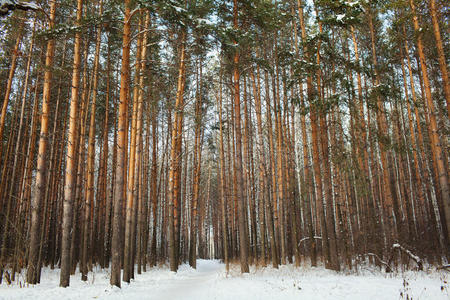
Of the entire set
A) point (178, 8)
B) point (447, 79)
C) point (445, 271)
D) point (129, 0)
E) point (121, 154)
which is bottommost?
point (445, 271)

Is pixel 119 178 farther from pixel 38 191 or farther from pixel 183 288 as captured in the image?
pixel 183 288

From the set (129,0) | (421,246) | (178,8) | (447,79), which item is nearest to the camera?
(178,8)

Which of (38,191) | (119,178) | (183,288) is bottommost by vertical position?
(183,288)

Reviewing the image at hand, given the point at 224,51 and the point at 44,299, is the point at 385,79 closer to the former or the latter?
the point at 224,51

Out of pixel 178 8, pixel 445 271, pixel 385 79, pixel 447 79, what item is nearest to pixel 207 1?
pixel 178 8

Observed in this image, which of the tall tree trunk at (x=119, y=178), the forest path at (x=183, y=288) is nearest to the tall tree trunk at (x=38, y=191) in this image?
the tall tree trunk at (x=119, y=178)

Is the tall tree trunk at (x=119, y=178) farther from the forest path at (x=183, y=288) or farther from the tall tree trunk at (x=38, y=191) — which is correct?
the tall tree trunk at (x=38, y=191)

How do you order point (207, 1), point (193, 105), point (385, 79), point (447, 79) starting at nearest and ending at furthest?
point (447, 79)
point (207, 1)
point (385, 79)
point (193, 105)

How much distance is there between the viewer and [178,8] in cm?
704

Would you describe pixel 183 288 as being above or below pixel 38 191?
below

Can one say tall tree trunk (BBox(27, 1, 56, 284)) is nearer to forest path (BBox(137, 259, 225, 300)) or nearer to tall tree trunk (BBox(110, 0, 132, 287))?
tall tree trunk (BBox(110, 0, 132, 287))

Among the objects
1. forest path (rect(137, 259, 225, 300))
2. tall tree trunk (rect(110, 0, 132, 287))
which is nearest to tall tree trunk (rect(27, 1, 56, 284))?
tall tree trunk (rect(110, 0, 132, 287))

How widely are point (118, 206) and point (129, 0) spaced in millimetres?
5790

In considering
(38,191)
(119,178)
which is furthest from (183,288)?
(38,191)
